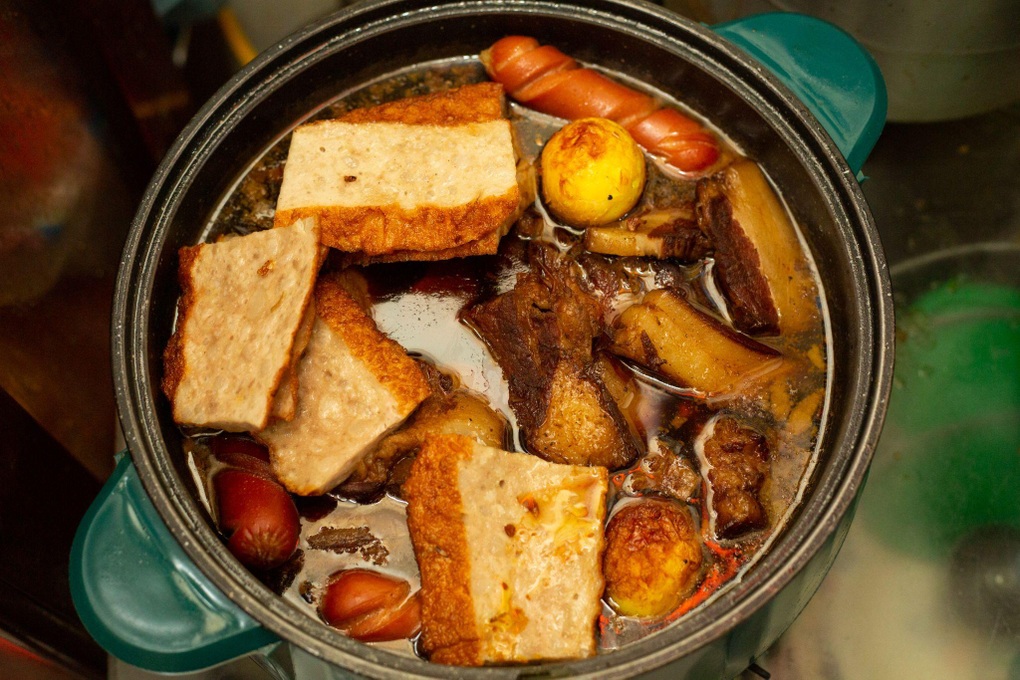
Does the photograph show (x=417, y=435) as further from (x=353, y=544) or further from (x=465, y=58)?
(x=465, y=58)

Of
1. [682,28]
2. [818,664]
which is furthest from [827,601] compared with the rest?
[682,28]

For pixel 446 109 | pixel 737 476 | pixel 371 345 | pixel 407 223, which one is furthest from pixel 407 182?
pixel 737 476

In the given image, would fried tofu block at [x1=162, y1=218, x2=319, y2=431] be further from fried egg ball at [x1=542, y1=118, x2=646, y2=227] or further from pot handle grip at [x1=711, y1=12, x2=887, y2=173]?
pot handle grip at [x1=711, y1=12, x2=887, y2=173]

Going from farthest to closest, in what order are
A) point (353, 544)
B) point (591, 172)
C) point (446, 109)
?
point (446, 109)
point (591, 172)
point (353, 544)

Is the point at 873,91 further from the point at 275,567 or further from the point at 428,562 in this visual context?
the point at 275,567

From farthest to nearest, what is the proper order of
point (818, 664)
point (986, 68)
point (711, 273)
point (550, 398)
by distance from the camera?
1. point (986, 68)
2. point (818, 664)
3. point (711, 273)
4. point (550, 398)

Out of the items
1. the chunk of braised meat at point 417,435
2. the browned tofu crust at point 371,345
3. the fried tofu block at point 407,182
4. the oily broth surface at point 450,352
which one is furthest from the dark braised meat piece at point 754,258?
the browned tofu crust at point 371,345

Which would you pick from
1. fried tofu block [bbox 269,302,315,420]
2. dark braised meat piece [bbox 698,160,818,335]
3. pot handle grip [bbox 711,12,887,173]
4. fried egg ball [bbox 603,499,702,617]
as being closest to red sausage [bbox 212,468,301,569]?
fried tofu block [bbox 269,302,315,420]
